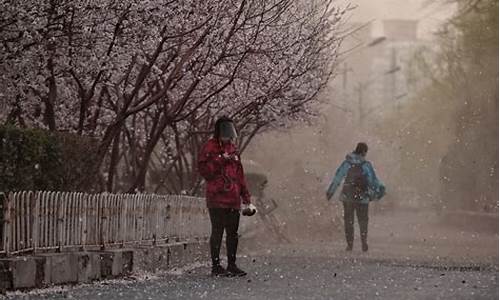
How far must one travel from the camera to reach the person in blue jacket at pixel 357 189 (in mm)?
22312

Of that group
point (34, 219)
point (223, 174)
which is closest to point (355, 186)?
point (223, 174)

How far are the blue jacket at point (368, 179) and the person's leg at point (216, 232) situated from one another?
250 inches

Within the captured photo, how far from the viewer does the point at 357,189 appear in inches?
880

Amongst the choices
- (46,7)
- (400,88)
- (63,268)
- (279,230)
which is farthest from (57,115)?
(400,88)

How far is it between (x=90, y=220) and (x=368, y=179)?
25.5ft

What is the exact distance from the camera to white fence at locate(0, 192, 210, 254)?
535 inches

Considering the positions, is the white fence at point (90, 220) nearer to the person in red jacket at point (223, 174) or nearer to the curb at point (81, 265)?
the curb at point (81, 265)

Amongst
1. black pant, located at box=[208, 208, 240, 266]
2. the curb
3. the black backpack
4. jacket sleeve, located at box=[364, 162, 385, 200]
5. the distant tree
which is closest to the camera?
the curb

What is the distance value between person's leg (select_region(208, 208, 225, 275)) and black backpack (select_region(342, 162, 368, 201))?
641 centimetres

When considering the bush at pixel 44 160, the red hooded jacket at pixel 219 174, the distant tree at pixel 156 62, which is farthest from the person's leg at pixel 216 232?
the distant tree at pixel 156 62

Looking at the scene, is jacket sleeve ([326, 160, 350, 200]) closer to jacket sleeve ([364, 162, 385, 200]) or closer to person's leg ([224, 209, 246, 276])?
jacket sleeve ([364, 162, 385, 200])

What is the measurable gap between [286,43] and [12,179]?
24.3 feet

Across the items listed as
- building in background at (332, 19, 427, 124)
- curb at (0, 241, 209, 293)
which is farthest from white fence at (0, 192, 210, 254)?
building in background at (332, 19, 427, 124)

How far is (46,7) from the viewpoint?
1606 cm
